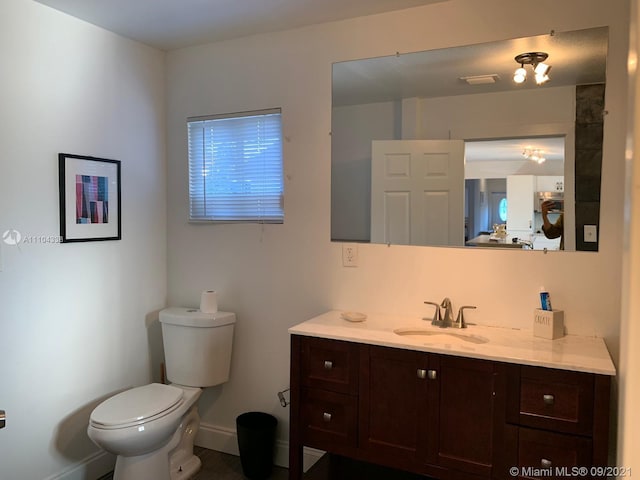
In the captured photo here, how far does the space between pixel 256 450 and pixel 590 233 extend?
1.95 meters

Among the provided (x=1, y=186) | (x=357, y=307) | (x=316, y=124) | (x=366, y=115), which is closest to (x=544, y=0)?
(x=366, y=115)

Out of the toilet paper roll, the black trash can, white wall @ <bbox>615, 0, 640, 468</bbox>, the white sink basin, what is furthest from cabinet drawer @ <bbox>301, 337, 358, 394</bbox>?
white wall @ <bbox>615, 0, 640, 468</bbox>

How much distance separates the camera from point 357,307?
2641 mm

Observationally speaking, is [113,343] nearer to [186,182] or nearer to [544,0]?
[186,182]

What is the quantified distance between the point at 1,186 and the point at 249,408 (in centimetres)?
175

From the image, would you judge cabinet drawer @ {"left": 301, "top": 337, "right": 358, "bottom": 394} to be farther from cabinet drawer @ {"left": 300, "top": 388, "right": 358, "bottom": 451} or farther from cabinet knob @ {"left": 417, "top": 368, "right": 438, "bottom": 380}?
cabinet knob @ {"left": 417, "top": 368, "right": 438, "bottom": 380}

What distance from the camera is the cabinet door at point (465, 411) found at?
1.90 m

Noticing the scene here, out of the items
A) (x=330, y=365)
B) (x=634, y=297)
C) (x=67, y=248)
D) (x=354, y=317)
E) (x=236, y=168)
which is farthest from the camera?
(x=236, y=168)

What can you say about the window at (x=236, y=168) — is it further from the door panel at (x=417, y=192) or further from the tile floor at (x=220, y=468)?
the tile floor at (x=220, y=468)

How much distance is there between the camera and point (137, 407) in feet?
7.82

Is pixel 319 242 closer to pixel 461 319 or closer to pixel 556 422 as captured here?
pixel 461 319

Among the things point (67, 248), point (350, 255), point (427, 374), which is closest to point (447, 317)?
point (427, 374)

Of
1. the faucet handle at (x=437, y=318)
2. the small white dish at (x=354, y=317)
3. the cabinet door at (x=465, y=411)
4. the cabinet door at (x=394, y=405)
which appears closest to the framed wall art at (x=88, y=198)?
the small white dish at (x=354, y=317)

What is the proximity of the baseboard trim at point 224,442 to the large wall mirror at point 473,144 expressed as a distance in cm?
124
